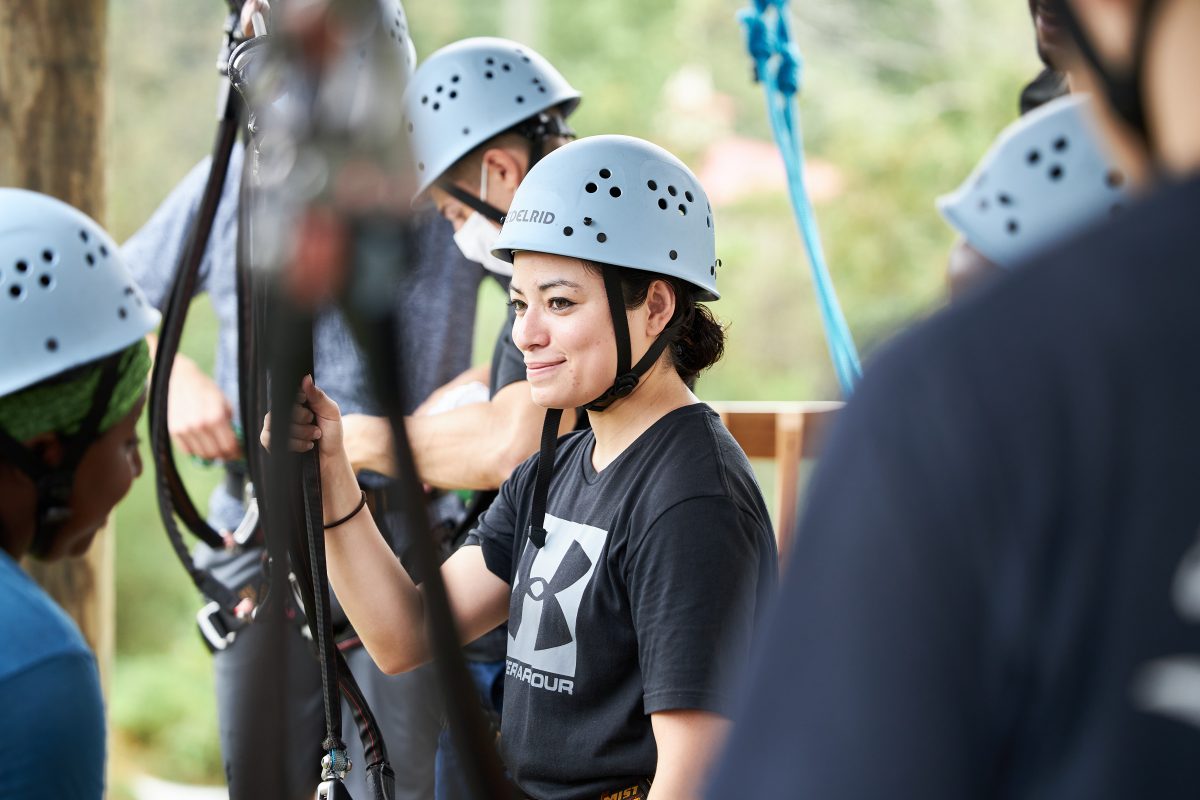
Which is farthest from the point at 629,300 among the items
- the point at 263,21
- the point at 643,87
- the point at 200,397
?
the point at 643,87

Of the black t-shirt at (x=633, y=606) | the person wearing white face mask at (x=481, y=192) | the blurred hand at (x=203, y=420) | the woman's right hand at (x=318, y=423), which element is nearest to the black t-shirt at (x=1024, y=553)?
the woman's right hand at (x=318, y=423)

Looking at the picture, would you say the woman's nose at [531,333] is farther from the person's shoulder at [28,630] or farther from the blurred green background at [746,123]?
the blurred green background at [746,123]

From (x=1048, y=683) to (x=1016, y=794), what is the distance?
0.08 metres

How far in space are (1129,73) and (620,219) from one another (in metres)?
1.52

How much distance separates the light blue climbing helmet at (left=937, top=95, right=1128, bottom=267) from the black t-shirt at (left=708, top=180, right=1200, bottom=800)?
1.16 meters

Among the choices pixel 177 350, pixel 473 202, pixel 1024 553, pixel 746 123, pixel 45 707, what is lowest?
pixel 45 707

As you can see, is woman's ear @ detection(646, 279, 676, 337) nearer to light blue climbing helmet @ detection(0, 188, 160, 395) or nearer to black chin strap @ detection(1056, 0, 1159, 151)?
light blue climbing helmet @ detection(0, 188, 160, 395)

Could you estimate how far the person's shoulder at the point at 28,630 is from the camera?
1.66 metres

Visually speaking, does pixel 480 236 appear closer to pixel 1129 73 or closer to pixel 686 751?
pixel 686 751

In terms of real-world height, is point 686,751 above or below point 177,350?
below

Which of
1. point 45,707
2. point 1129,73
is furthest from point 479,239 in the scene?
point 1129,73

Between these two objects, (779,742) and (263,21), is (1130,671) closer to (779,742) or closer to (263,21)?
(779,742)

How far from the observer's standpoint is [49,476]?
1.97 metres

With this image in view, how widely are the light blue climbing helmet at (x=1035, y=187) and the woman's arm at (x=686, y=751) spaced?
0.80 m
